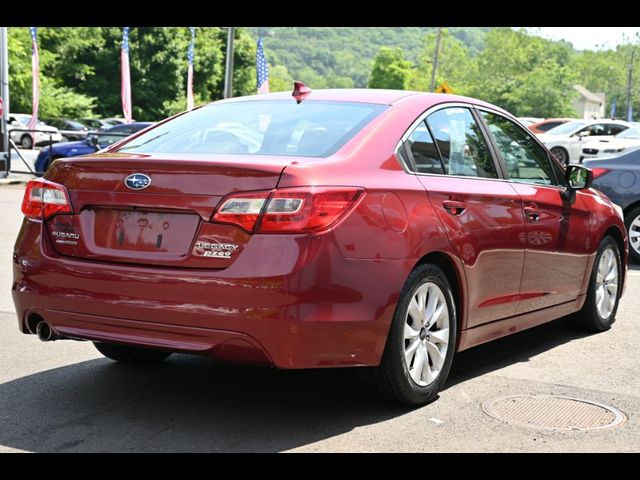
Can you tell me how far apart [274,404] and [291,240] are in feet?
3.72

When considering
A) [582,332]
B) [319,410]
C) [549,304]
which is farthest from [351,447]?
[582,332]

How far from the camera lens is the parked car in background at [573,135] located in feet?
106

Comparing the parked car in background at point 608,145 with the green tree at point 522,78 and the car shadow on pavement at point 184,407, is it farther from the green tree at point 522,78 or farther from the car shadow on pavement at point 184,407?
the green tree at point 522,78

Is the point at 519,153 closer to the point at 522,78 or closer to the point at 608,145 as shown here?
the point at 608,145

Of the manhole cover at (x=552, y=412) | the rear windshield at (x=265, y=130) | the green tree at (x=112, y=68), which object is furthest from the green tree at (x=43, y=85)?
the manhole cover at (x=552, y=412)

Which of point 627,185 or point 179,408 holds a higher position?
point 627,185

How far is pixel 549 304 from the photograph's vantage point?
6.37m

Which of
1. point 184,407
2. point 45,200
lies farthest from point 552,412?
point 45,200

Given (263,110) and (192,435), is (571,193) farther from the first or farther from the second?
(192,435)

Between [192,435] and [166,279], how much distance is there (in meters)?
0.70

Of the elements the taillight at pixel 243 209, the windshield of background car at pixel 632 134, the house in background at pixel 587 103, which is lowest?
the house in background at pixel 587 103

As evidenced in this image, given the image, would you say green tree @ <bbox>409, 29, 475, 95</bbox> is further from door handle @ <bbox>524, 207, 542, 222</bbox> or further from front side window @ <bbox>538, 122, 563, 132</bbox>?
door handle @ <bbox>524, 207, 542, 222</bbox>

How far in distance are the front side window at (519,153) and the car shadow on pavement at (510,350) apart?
111 centimetres

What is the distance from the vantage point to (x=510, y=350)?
6652 mm
